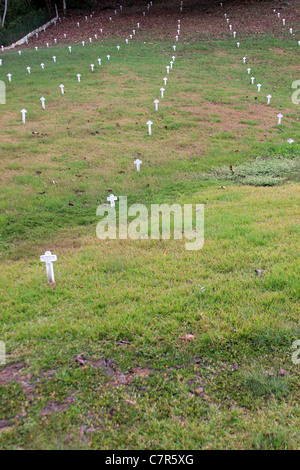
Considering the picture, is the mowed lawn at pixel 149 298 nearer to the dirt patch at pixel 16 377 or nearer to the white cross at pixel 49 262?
Result: the dirt patch at pixel 16 377

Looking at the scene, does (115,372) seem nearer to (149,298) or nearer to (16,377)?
(16,377)

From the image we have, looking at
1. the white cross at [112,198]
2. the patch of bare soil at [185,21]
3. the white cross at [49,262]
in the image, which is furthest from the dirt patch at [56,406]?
the patch of bare soil at [185,21]

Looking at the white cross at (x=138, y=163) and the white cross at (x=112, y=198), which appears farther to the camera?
the white cross at (x=138, y=163)

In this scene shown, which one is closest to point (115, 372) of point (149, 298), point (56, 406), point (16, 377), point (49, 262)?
point (56, 406)

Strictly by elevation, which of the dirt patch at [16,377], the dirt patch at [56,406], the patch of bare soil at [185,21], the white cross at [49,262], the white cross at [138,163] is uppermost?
the patch of bare soil at [185,21]

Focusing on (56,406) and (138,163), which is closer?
(56,406)

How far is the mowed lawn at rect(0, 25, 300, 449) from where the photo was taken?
10.8 ft

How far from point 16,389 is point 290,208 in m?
6.00

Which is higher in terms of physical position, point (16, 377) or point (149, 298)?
point (149, 298)

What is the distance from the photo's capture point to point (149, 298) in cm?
490

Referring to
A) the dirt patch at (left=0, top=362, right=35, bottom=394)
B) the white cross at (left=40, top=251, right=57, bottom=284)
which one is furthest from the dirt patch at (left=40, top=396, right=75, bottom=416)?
the white cross at (left=40, top=251, right=57, bottom=284)

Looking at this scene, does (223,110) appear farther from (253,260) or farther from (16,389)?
(16,389)

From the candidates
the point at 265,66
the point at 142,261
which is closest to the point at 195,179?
the point at 142,261

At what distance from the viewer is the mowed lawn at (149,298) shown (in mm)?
3303
